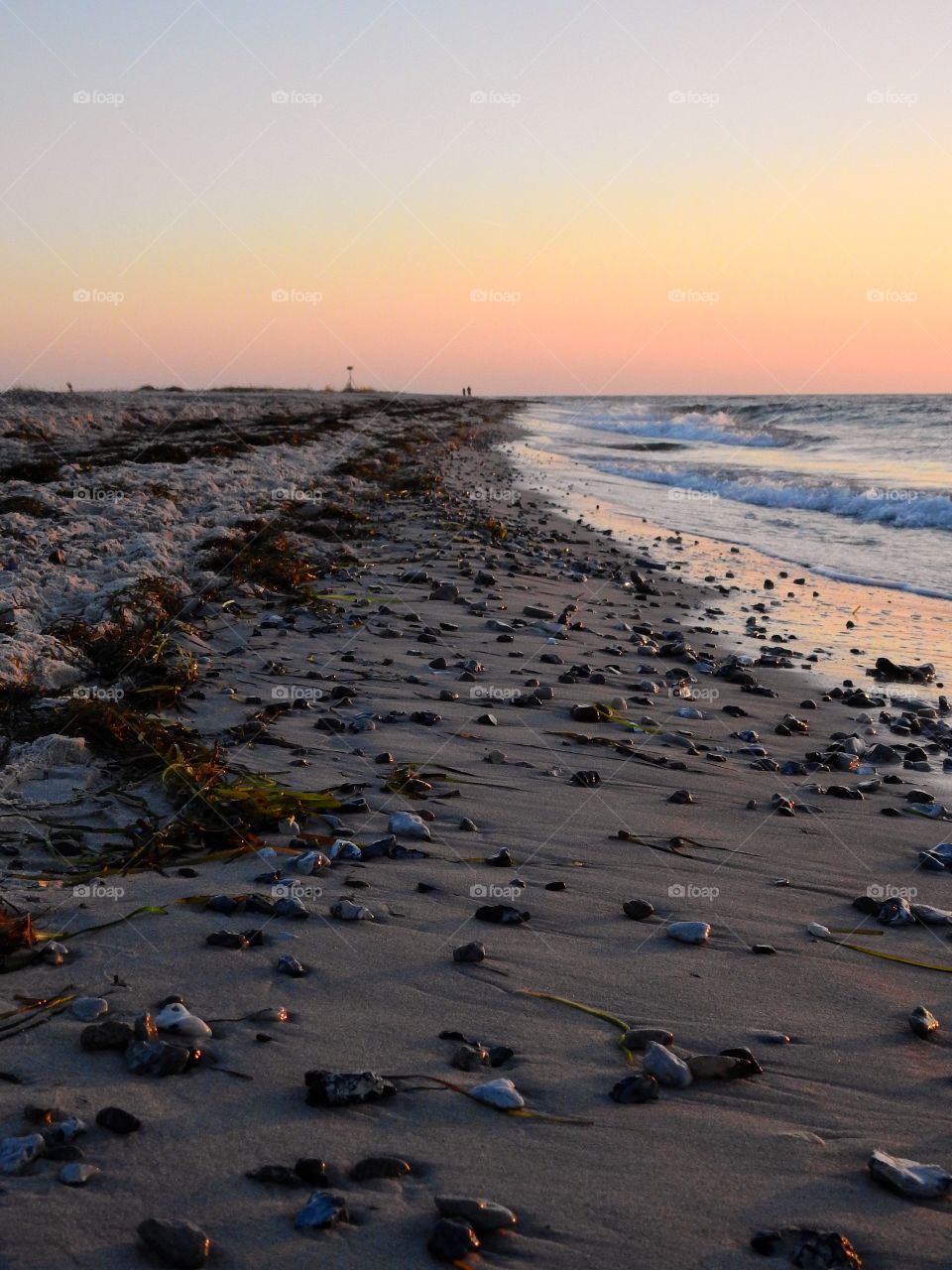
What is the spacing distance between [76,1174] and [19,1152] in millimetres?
136

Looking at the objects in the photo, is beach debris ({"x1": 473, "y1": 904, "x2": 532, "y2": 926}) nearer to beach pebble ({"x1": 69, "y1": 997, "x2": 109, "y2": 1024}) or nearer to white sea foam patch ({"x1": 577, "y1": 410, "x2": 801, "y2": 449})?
beach pebble ({"x1": 69, "y1": 997, "x2": 109, "y2": 1024})

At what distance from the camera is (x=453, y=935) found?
335 cm

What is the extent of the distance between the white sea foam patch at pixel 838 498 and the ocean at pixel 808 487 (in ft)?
0.09

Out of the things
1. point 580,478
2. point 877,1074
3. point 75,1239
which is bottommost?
point 877,1074

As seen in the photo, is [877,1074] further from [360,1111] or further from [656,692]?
[656,692]

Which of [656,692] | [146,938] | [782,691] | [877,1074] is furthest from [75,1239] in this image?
[782,691]

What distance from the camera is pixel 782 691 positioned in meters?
7.45

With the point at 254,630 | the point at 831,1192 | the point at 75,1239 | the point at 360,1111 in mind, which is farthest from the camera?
the point at 254,630

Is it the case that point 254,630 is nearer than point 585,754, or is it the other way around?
point 585,754

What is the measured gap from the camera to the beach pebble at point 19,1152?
203 centimetres

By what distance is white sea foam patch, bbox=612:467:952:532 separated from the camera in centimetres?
1784

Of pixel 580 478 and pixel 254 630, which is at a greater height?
pixel 580 478

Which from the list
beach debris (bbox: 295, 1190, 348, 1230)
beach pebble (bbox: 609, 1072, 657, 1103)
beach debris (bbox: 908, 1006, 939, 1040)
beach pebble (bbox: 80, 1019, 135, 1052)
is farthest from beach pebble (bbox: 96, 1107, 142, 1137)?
beach debris (bbox: 908, 1006, 939, 1040)

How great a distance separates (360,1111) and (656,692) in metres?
5.03
